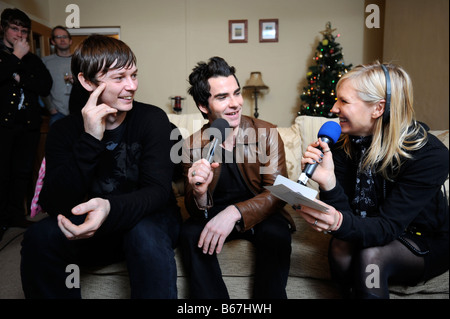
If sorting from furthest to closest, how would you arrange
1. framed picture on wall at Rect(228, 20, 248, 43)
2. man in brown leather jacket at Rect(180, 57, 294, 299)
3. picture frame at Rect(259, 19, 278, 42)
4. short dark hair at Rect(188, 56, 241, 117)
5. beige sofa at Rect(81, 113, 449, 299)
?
picture frame at Rect(259, 19, 278, 42)
framed picture on wall at Rect(228, 20, 248, 43)
short dark hair at Rect(188, 56, 241, 117)
beige sofa at Rect(81, 113, 449, 299)
man in brown leather jacket at Rect(180, 57, 294, 299)

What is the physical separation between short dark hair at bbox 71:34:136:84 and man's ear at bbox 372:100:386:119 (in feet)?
2.72

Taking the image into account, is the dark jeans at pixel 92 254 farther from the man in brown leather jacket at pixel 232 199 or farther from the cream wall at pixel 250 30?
the cream wall at pixel 250 30

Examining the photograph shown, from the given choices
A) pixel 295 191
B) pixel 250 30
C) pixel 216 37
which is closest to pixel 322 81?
pixel 250 30

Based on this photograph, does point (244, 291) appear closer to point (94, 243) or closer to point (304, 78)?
point (94, 243)

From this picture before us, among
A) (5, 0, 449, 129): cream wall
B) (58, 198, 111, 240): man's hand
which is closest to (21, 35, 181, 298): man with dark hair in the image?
(58, 198, 111, 240): man's hand

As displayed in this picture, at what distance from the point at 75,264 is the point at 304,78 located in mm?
2940

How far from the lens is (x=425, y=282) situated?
3.47 feet

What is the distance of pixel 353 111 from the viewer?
102 cm

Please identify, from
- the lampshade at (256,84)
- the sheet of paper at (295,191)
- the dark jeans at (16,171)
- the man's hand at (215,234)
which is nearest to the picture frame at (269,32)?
the lampshade at (256,84)

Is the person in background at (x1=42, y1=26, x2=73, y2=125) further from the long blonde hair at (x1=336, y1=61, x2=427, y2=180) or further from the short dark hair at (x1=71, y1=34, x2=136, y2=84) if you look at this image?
the long blonde hair at (x1=336, y1=61, x2=427, y2=180)

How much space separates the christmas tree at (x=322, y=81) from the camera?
3191 millimetres

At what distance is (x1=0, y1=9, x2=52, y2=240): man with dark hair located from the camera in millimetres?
1820

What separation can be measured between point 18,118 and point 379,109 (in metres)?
2.10
